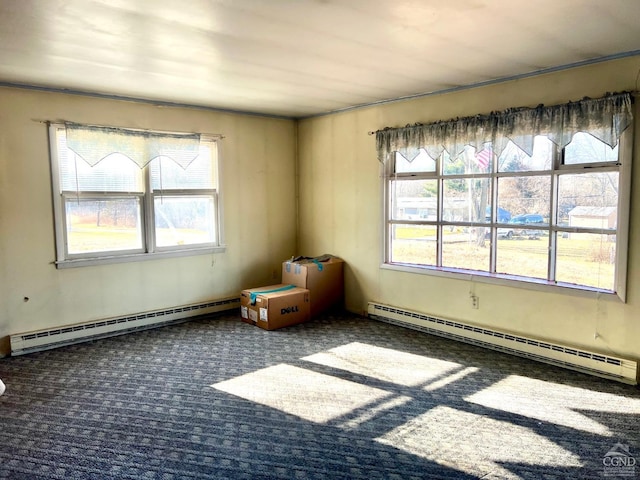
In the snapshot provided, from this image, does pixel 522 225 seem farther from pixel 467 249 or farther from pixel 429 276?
pixel 429 276

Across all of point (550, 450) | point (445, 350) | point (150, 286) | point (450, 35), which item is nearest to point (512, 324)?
point (445, 350)

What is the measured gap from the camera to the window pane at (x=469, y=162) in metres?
4.20

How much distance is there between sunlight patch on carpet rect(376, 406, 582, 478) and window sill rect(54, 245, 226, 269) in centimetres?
325

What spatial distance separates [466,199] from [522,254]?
74 centimetres

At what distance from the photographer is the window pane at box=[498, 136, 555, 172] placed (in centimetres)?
380

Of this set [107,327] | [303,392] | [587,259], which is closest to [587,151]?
[587,259]

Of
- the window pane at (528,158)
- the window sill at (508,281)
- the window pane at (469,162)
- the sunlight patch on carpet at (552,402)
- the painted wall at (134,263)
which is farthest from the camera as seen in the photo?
the window pane at (469,162)

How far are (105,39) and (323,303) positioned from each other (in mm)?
3505

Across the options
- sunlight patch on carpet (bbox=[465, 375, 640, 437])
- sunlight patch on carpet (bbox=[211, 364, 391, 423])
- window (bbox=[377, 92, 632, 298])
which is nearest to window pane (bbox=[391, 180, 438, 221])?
window (bbox=[377, 92, 632, 298])

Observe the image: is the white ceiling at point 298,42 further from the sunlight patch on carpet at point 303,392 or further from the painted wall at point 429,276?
the sunlight patch on carpet at point 303,392

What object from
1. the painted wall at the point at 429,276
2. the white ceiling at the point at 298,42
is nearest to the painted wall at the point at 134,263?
the white ceiling at the point at 298,42

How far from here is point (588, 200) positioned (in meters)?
3.60

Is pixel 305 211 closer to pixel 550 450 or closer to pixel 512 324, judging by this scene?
pixel 512 324

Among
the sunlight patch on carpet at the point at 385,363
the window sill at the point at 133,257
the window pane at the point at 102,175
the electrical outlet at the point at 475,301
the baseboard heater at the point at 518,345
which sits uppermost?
the window pane at the point at 102,175
